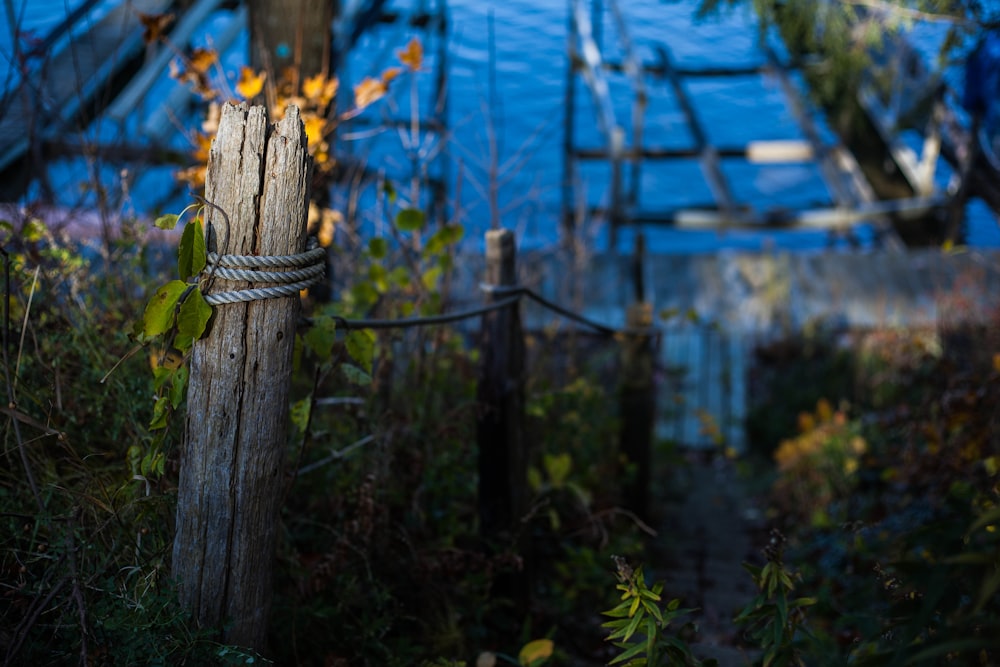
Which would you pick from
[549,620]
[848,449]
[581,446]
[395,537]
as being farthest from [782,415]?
[395,537]

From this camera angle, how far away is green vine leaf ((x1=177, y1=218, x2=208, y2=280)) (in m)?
1.91

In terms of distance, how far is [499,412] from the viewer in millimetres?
3496

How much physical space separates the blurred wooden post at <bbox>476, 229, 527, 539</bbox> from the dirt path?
735 millimetres

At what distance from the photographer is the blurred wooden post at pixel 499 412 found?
11.5 feet

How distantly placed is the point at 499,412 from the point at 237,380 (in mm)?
1627

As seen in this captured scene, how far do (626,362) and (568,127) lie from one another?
A: 6.40m

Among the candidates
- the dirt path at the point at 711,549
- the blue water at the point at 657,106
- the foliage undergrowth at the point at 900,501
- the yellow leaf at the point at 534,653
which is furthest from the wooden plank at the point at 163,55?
the blue water at the point at 657,106

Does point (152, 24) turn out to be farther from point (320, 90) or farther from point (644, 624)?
point (644, 624)

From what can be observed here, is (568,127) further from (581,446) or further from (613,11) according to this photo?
(581,446)

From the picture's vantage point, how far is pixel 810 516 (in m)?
6.02

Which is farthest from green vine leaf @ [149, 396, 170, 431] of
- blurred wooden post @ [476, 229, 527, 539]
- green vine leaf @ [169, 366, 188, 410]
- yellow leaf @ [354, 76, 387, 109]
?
yellow leaf @ [354, 76, 387, 109]

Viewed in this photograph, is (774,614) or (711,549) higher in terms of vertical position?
(774,614)

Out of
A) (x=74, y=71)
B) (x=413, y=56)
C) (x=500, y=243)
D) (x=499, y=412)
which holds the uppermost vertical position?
(x=413, y=56)

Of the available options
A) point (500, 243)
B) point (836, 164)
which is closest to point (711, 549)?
point (500, 243)
